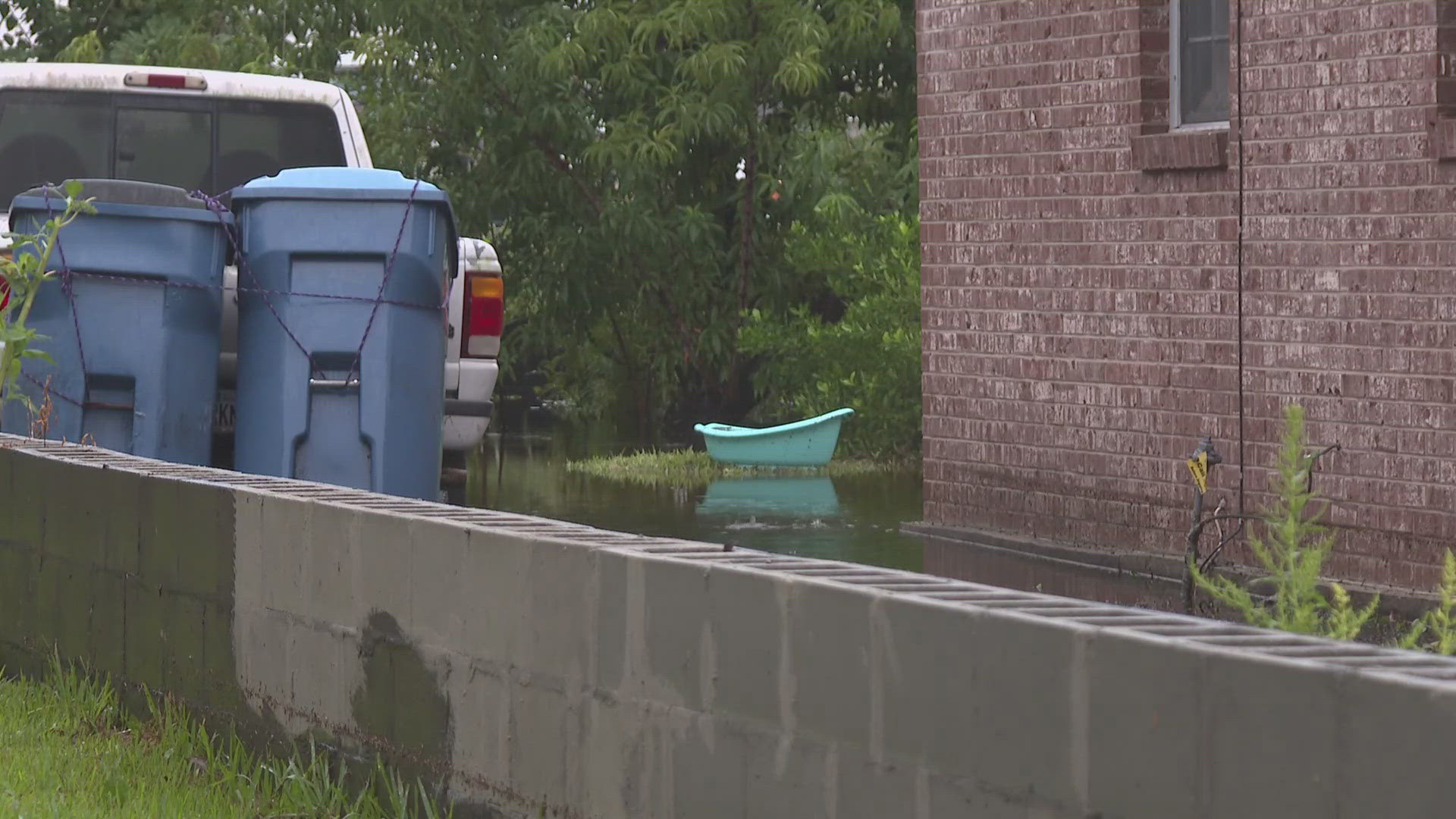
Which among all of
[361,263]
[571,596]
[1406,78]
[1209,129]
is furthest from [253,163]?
[571,596]

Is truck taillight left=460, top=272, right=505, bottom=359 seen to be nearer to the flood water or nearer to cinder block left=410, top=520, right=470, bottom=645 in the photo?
the flood water

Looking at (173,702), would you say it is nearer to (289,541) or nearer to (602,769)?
(289,541)

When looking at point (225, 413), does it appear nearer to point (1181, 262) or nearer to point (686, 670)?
point (1181, 262)

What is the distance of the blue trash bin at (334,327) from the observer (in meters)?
9.14

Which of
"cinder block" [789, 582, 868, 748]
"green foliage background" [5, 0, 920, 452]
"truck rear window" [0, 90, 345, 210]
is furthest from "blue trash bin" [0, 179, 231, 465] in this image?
"green foliage background" [5, 0, 920, 452]

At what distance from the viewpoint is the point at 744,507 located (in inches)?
540

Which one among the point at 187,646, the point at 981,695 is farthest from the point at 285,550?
the point at 981,695

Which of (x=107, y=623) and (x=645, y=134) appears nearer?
(x=107, y=623)

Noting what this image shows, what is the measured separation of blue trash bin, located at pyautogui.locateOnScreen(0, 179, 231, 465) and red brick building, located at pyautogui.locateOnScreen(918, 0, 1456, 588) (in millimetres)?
3883

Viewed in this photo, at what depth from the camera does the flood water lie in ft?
38.6

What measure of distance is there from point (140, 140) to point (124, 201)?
198cm

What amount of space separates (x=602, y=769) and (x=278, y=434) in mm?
4625

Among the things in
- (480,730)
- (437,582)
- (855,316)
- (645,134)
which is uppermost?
(645,134)

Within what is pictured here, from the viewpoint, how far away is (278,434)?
907 centimetres
